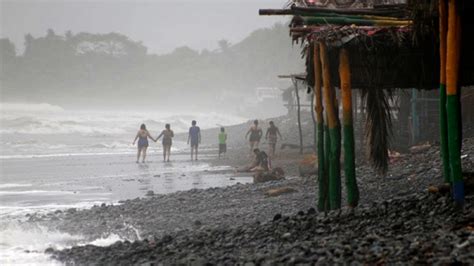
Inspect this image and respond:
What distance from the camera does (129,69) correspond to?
319 feet

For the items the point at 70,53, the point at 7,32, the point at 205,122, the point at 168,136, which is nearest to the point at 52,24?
the point at 7,32

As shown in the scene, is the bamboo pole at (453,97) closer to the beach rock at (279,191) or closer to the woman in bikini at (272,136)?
the beach rock at (279,191)

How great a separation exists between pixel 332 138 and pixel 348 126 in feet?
1.22

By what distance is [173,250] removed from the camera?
850 cm

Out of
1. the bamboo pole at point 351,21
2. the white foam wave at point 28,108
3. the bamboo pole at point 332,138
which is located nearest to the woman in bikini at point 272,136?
the bamboo pole at point 332,138

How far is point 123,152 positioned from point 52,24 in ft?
386

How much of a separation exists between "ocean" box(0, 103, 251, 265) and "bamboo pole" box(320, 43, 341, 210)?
3.32m

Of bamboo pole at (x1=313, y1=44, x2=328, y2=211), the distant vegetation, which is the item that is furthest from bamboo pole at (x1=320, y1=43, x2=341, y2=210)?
the distant vegetation

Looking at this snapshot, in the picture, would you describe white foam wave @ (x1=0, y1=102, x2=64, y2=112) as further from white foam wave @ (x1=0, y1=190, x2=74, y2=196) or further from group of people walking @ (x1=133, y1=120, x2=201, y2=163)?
white foam wave @ (x1=0, y1=190, x2=74, y2=196)

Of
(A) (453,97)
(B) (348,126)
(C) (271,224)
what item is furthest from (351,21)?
(C) (271,224)

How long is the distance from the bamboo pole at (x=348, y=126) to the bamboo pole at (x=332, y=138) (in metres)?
0.22

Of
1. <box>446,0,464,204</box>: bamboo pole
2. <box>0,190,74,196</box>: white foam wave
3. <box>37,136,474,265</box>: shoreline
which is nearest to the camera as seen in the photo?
<box>37,136,474,265</box>: shoreline

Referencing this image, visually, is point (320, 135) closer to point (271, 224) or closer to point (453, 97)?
point (271, 224)

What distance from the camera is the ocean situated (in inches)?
439
